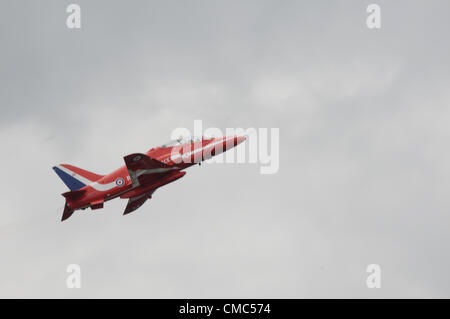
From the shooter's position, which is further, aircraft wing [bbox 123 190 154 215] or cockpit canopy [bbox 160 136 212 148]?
aircraft wing [bbox 123 190 154 215]

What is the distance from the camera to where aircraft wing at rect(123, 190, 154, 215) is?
8019cm

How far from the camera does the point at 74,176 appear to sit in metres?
78.0

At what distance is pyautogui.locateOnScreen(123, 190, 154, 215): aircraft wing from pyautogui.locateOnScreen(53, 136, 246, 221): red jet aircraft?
7.52 feet

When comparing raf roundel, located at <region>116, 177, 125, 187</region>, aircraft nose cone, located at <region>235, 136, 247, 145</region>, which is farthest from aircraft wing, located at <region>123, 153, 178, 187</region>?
aircraft nose cone, located at <region>235, 136, 247, 145</region>

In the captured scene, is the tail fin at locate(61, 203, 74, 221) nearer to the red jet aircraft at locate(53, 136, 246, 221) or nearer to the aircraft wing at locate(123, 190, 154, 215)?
the red jet aircraft at locate(53, 136, 246, 221)

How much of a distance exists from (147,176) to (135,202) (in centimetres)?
527

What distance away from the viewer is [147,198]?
3167 inches

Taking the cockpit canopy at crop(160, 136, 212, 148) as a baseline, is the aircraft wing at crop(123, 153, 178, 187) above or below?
below

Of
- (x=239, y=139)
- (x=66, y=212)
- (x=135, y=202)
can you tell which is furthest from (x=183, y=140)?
(x=66, y=212)

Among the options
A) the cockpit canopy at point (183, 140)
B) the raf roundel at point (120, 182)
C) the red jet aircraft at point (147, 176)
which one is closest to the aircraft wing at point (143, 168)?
the red jet aircraft at point (147, 176)

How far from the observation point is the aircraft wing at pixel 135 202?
263 ft

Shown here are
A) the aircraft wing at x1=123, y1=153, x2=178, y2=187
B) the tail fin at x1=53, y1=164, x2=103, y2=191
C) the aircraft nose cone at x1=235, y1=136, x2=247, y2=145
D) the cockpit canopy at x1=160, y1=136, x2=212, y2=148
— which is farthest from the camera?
the cockpit canopy at x1=160, y1=136, x2=212, y2=148
